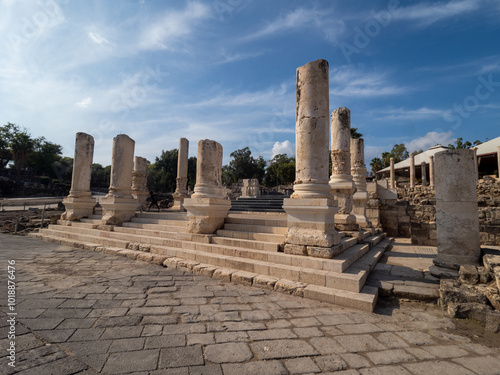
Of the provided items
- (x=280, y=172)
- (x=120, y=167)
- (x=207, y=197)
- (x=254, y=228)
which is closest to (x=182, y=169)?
(x=120, y=167)

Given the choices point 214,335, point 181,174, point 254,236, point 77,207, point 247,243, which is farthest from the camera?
point 181,174

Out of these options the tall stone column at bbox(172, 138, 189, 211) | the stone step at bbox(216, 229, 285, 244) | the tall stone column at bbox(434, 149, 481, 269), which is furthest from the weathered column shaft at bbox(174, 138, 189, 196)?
the tall stone column at bbox(434, 149, 481, 269)

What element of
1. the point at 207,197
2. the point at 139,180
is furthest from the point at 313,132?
the point at 139,180

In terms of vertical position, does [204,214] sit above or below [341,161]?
below

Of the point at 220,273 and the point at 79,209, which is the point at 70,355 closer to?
the point at 220,273

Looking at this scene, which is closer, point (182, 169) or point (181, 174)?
point (181, 174)

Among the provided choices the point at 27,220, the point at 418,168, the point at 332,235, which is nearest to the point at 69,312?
the point at 332,235

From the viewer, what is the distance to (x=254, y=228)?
244 inches

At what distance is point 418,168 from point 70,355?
41.7 meters

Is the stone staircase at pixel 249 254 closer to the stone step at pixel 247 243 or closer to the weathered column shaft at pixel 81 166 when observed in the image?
the stone step at pixel 247 243

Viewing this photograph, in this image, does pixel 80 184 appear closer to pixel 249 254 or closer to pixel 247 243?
pixel 247 243

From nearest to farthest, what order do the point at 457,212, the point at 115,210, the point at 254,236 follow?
the point at 457,212
the point at 254,236
the point at 115,210

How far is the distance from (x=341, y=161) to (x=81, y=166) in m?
10.3

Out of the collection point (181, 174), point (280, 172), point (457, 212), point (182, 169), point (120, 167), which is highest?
point (280, 172)
